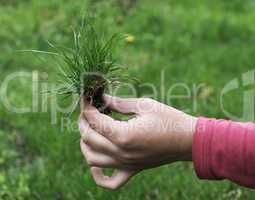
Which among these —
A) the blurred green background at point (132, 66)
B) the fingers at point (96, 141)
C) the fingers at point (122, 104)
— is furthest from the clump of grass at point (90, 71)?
the blurred green background at point (132, 66)

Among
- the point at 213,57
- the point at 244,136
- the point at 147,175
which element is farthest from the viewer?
the point at 213,57

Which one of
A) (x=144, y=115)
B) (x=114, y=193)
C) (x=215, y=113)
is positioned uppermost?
(x=144, y=115)

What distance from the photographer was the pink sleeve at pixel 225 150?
1.71 metres

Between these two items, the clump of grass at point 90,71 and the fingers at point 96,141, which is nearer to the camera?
the fingers at point 96,141

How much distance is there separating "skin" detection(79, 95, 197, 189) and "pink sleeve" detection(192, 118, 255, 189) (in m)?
0.06

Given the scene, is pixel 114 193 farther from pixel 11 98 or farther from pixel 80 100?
pixel 11 98

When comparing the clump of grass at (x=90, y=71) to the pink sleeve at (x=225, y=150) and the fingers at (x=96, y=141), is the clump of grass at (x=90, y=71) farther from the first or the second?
the pink sleeve at (x=225, y=150)

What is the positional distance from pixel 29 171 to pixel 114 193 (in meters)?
0.52

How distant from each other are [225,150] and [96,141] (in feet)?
1.37

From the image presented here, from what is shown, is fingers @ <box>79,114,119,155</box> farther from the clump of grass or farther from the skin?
the clump of grass

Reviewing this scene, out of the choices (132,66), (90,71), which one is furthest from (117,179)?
(132,66)

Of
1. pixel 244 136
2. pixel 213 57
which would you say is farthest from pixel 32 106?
pixel 244 136

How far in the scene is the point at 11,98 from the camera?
3.63 metres

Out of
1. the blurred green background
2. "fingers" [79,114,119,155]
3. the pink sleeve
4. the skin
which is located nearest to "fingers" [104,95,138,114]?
the skin
